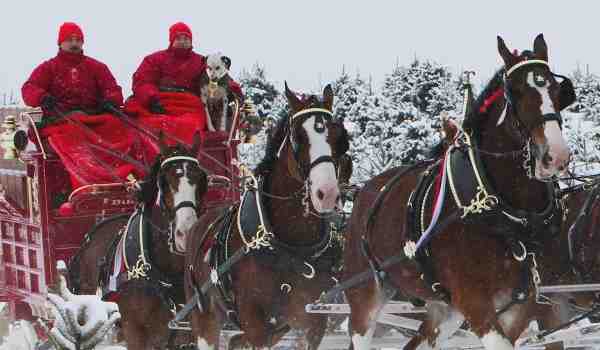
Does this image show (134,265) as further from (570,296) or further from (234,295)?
(570,296)

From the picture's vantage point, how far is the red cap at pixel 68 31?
9.41 meters

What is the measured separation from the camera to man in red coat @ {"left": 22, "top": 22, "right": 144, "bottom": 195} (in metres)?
8.77

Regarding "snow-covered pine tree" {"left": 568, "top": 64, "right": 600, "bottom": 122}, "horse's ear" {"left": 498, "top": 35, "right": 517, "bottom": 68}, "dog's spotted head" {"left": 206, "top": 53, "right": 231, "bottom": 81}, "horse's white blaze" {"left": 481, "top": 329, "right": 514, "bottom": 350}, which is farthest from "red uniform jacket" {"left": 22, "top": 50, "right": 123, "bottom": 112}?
"snow-covered pine tree" {"left": 568, "top": 64, "right": 600, "bottom": 122}

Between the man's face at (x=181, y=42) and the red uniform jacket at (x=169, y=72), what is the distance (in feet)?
0.12

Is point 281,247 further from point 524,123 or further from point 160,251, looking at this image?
point 524,123

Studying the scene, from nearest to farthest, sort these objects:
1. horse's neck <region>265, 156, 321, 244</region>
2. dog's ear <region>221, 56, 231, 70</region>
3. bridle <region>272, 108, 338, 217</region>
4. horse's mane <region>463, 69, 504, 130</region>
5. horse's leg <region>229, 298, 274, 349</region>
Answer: horse's mane <region>463, 69, 504, 130</region>
bridle <region>272, 108, 338, 217</region>
horse's leg <region>229, 298, 274, 349</region>
horse's neck <region>265, 156, 321, 244</region>
dog's ear <region>221, 56, 231, 70</region>

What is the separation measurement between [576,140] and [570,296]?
66.4 feet

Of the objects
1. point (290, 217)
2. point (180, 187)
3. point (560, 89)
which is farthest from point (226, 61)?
point (560, 89)

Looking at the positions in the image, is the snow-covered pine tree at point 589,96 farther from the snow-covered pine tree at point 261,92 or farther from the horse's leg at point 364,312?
the horse's leg at point 364,312

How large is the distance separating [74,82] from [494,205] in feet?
16.7

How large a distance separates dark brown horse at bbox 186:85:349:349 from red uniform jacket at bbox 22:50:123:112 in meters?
3.08

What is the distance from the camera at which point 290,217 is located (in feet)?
21.6

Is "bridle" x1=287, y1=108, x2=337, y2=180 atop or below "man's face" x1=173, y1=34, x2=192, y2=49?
below

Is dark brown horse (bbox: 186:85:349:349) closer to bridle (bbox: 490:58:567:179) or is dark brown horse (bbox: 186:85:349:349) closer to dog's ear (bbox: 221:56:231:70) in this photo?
bridle (bbox: 490:58:567:179)
